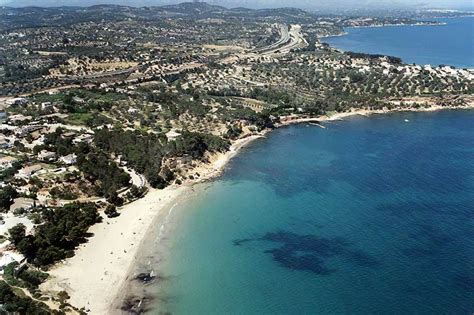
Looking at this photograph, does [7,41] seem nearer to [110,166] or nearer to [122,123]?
[122,123]

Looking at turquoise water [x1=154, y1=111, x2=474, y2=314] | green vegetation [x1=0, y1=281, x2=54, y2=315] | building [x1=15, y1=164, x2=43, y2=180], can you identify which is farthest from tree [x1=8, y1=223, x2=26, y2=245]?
building [x1=15, y1=164, x2=43, y2=180]

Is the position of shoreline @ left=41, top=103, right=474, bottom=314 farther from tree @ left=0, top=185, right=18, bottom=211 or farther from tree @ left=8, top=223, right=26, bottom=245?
tree @ left=0, top=185, right=18, bottom=211

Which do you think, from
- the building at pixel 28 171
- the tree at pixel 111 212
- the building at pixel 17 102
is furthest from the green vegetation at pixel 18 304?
the building at pixel 17 102

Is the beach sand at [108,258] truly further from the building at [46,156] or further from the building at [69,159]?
the building at [46,156]

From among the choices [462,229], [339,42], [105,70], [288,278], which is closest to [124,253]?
[288,278]

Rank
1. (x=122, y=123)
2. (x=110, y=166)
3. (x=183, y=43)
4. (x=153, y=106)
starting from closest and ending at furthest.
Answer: (x=110, y=166) → (x=122, y=123) → (x=153, y=106) → (x=183, y=43)
